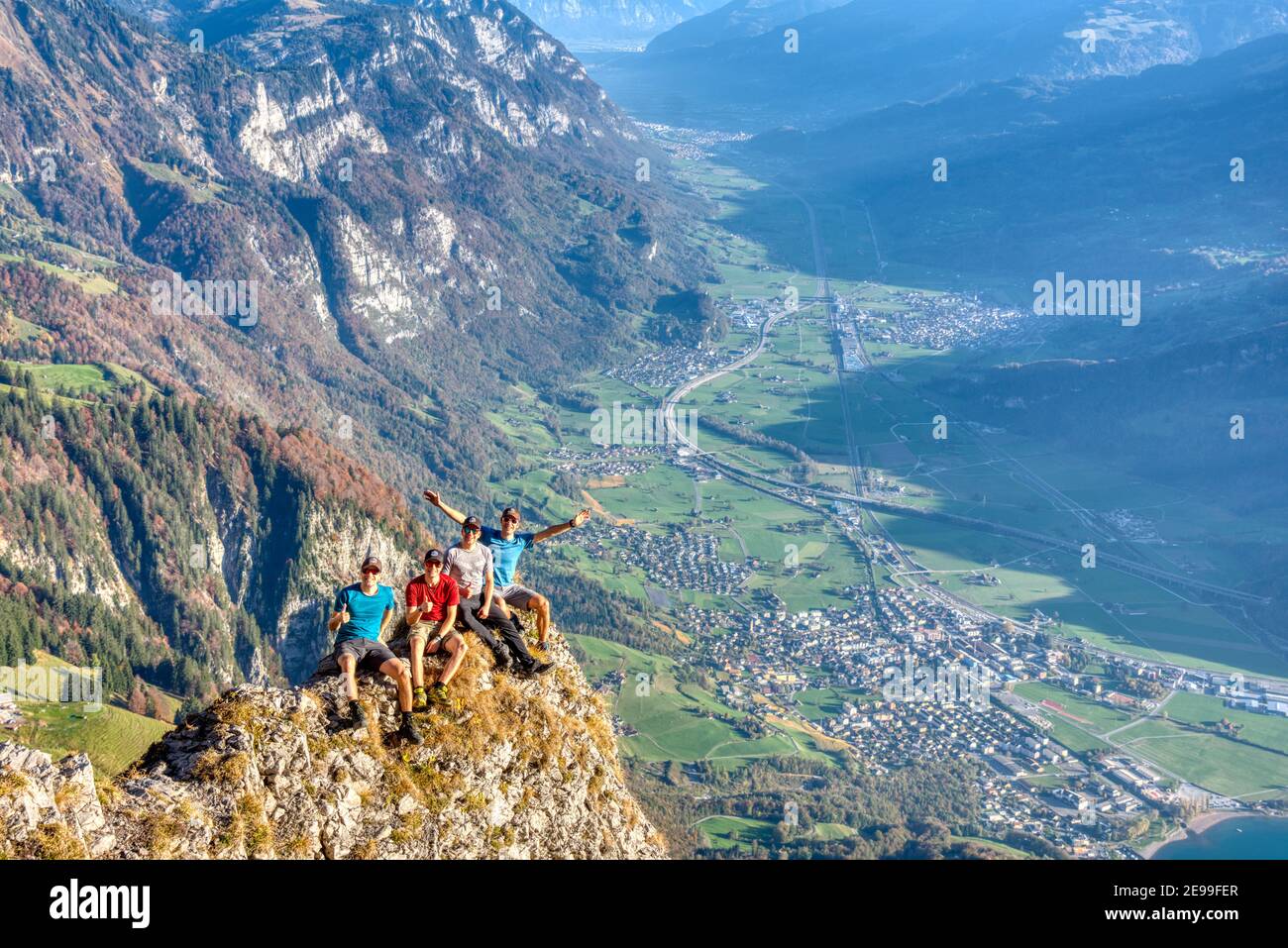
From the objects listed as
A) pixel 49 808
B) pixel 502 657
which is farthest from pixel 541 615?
pixel 49 808

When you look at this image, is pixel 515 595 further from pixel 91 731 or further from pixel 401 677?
pixel 91 731

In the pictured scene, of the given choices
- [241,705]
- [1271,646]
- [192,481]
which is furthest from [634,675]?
[241,705]

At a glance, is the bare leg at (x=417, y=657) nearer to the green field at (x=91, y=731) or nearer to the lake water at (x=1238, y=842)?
the green field at (x=91, y=731)

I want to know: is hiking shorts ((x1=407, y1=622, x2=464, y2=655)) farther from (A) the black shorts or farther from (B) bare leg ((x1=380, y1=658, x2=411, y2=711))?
(B) bare leg ((x1=380, y1=658, x2=411, y2=711))

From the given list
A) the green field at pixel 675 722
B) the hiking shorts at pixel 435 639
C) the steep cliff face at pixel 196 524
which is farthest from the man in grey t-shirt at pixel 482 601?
the green field at pixel 675 722

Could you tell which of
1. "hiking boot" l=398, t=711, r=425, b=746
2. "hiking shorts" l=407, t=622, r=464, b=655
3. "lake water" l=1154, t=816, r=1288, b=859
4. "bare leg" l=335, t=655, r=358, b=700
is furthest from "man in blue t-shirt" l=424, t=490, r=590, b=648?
"lake water" l=1154, t=816, r=1288, b=859

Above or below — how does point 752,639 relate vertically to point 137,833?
below

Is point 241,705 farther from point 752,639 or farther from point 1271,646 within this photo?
point 1271,646
